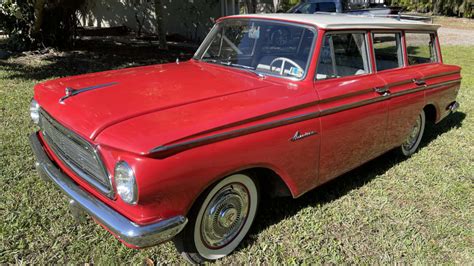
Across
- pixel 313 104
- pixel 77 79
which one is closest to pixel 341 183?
pixel 313 104

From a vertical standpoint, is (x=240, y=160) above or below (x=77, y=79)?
below

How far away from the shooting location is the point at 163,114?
93.3 inches

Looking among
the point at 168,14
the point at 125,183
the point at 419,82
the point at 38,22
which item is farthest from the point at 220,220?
the point at 168,14

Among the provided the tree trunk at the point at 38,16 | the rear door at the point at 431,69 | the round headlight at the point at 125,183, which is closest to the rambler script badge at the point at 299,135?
the round headlight at the point at 125,183

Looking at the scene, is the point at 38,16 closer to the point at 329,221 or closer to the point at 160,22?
the point at 160,22

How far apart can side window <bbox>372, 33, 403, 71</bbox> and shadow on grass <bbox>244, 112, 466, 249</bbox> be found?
115 cm

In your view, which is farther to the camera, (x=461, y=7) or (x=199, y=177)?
(x=461, y=7)

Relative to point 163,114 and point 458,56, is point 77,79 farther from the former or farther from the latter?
point 458,56

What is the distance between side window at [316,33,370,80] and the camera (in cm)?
317

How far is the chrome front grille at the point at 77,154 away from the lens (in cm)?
227

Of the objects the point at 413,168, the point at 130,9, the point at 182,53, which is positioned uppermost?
the point at 130,9

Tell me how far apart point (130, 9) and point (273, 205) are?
13.4 metres

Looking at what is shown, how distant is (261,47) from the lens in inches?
135

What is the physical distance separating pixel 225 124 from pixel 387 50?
2394 mm
